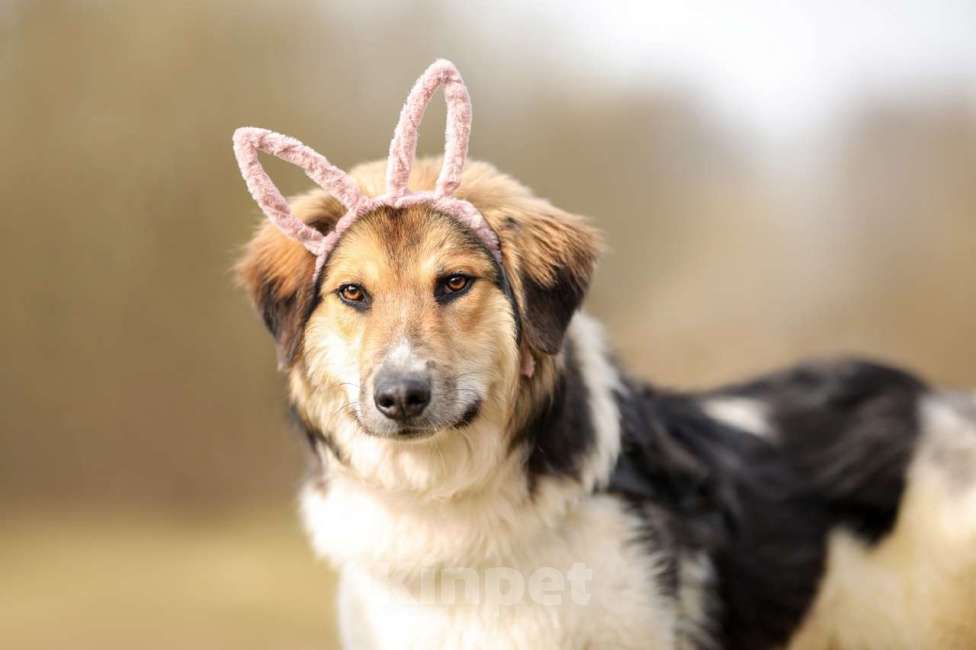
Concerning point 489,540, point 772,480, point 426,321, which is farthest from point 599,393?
point 772,480

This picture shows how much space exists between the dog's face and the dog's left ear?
5 cm

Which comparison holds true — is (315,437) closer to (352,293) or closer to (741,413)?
(352,293)

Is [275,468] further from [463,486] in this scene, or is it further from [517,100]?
[463,486]

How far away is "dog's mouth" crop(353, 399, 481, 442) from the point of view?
283 cm

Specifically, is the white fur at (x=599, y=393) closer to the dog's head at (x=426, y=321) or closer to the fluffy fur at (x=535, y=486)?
the fluffy fur at (x=535, y=486)

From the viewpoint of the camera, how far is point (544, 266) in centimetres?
306

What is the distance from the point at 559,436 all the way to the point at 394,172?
2.69 ft

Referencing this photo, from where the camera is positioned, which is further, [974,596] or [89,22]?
[89,22]

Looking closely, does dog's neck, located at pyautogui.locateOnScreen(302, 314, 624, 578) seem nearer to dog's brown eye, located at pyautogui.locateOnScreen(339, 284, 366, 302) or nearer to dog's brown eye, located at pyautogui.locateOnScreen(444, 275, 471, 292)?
dog's brown eye, located at pyautogui.locateOnScreen(444, 275, 471, 292)

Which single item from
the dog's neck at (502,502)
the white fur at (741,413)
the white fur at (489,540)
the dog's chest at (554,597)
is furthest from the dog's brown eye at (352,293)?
the white fur at (741,413)

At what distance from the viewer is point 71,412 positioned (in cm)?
591

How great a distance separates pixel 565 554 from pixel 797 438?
1.08m

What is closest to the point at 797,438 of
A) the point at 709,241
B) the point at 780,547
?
the point at 780,547

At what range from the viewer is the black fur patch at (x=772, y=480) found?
3332mm
